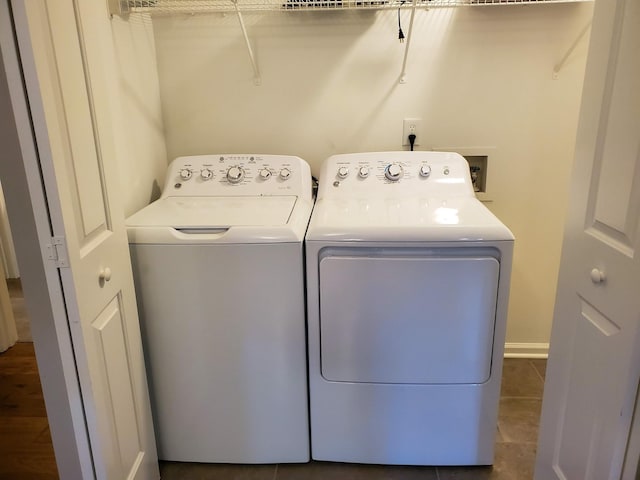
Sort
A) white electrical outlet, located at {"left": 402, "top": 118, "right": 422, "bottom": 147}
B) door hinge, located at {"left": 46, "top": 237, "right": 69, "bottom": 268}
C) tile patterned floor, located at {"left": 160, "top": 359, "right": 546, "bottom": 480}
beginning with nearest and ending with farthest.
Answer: door hinge, located at {"left": 46, "top": 237, "right": 69, "bottom": 268}, tile patterned floor, located at {"left": 160, "top": 359, "right": 546, "bottom": 480}, white electrical outlet, located at {"left": 402, "top": 118, "right": 422, "bottom": 147}

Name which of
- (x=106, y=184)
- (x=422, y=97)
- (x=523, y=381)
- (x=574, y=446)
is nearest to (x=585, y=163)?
(x=574, y=446)

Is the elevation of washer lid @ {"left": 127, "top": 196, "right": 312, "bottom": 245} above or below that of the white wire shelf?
below

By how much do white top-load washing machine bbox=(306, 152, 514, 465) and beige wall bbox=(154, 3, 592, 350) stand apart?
19.5 inches

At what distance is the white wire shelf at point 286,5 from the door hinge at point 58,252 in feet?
3.82

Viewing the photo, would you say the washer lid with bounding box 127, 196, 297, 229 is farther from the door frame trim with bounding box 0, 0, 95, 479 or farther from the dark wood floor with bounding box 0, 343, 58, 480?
the dark wood floor with bounding box 0, 343, 58, 480

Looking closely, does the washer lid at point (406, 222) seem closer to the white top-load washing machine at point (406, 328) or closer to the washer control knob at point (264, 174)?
the white top-load washing machine at point (406, 328)

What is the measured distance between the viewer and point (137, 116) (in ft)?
6.12

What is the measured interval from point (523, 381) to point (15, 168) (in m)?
2.14

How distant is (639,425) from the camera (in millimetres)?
975

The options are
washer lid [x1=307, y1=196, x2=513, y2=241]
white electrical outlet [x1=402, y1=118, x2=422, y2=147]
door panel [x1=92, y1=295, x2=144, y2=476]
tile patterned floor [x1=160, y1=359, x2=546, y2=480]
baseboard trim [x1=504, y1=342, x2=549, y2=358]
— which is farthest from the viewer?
baseboard trim [x1=504, y1=342, x2=549, y2=358]

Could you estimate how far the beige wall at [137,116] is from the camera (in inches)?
68.1

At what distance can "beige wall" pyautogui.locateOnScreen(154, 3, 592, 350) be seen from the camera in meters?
1.98

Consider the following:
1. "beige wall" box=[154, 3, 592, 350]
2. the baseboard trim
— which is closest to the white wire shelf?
"beige wall" box=[154, 3, 592, 350]

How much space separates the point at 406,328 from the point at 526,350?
3.86 ft
